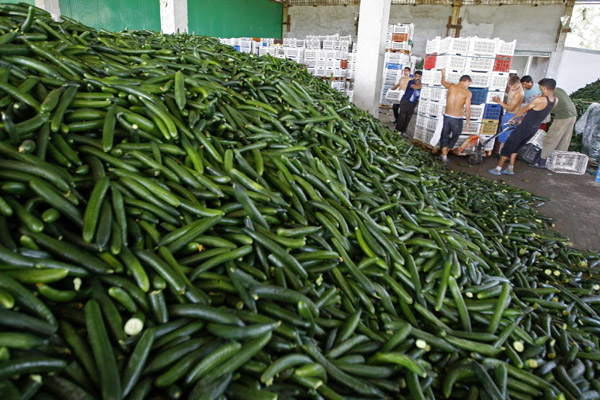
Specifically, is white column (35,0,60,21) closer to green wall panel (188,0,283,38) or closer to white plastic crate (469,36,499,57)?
green wall panel (188,0,283,38)

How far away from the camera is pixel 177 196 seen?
200 cm

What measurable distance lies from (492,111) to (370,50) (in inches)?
154

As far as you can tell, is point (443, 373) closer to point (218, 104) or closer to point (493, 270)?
point (493, 270)

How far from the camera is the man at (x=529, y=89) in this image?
9.15m

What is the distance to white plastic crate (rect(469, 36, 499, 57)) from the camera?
8086mm

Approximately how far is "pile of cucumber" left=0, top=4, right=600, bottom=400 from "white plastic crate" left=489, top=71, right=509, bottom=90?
669cm

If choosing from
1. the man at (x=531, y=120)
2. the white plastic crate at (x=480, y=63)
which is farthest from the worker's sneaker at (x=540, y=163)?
the white plastic crate at (x=480, y=63)

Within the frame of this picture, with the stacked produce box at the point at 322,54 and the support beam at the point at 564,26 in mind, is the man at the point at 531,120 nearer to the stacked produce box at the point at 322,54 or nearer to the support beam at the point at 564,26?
the stacked produce box at the point at 322,54

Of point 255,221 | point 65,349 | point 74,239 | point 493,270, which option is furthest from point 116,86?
point 493,270

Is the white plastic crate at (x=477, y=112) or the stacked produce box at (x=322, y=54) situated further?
the stacked produce box at (x=322, y=54)

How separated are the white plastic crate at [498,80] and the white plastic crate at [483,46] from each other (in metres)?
0.47

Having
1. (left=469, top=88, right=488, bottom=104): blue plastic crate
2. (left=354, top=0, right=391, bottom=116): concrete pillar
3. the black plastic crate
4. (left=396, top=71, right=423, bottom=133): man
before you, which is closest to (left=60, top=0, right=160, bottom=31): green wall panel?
(left=354, top=0, right=391, bottom=116): concrete pillar

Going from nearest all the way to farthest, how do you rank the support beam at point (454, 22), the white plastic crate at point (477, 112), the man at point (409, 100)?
the white plastic crate at point (477, 112) < the man at point (409, 100) < the support beam at point (454, 22)

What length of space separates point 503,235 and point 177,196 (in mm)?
3653
